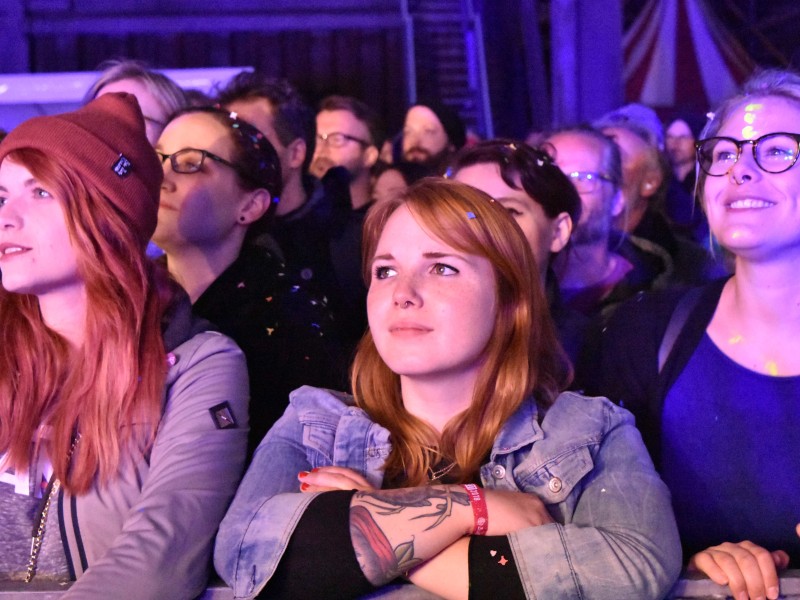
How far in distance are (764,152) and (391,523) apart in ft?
3.62

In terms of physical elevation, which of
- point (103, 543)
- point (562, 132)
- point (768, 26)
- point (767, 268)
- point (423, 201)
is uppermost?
point (768, 26)

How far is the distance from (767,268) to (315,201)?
63.4 inches

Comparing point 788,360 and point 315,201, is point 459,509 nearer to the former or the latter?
point 788,360

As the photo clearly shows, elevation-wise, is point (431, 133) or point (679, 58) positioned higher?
point (679, 58)

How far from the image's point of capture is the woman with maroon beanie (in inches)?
63.4

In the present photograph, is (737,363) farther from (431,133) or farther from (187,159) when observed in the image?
(431,133)

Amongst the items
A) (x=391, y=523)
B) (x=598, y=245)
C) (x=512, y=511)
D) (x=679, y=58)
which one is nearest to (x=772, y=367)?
(x=512, y=511)

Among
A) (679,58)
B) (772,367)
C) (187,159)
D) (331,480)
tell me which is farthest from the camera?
(679,58)

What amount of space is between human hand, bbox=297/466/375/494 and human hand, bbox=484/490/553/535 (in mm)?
211

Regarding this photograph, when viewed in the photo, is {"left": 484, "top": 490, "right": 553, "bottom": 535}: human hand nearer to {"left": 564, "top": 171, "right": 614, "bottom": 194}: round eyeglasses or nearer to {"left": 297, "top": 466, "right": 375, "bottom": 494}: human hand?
{"left": 297, "top": 466, "right": 375, "bottom": 494}: human hand

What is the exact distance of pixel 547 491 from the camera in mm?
1562

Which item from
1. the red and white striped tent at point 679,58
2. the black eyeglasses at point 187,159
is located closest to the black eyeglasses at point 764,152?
the black eyeglasses at point 187,159

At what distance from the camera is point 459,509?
4.71 feet

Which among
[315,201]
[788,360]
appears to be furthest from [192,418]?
[315,201]
